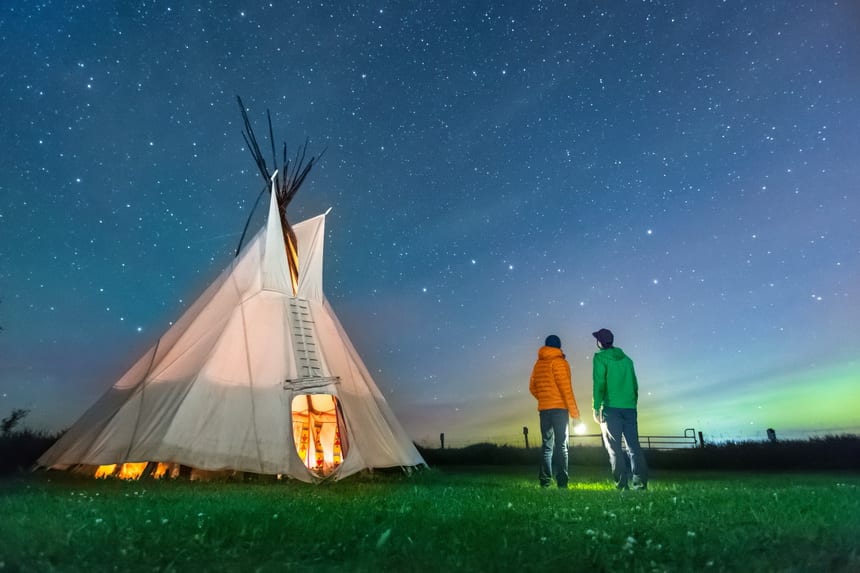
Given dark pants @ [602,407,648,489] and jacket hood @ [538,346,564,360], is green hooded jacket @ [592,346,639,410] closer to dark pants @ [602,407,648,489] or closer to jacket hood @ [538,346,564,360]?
dark pants @ [602,407,648,489]

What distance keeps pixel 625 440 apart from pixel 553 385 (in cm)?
138

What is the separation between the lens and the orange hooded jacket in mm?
9758

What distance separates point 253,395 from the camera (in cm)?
1172

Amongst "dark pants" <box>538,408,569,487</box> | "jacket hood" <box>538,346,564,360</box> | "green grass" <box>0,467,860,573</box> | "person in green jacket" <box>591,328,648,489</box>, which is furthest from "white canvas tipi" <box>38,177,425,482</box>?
"person in green jacket" <box>591,328,648,489</box>

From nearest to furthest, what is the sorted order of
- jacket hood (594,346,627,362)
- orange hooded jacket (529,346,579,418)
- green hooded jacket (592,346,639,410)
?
1. green hooded jacket (592,346,639,410)
2. jacket hood (594,346,627,362)
3. orange hooded jacket (529,346,579,418)

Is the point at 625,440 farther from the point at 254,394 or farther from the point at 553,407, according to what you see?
the point at 254,394

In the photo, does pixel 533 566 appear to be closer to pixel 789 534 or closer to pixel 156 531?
pixel 789 534

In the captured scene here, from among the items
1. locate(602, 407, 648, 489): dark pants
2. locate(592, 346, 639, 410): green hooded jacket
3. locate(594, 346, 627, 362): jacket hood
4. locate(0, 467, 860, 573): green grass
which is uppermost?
locate(594, 346, 627, 362): jacket hood

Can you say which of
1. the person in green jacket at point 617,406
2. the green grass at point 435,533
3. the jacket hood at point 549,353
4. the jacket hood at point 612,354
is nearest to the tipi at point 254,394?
the green grass at point 435,533

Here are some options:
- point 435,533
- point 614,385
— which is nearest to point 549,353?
point 614,385

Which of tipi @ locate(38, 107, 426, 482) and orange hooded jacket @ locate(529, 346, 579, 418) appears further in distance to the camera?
tipi @ locate(38, 107, 426, 482)

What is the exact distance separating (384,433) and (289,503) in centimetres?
636

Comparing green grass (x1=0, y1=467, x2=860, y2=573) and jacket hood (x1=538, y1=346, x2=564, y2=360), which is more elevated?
jacket hood (x1=538, y1=346, x2=564, y2=360)

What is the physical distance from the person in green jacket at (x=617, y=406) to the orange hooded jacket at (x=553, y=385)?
24.9 inches
